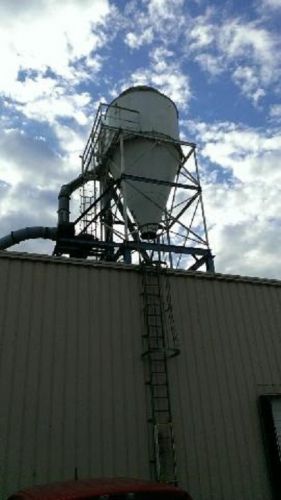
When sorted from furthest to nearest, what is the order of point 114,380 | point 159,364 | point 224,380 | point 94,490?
point 224,380 < point 159,364 < point 114,380 < point 94,490

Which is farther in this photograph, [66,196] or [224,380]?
[66,196]

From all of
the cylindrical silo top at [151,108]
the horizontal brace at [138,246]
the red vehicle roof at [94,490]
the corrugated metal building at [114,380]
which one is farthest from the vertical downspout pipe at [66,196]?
the red vehicle roof at [94,490]

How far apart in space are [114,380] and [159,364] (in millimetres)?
1229

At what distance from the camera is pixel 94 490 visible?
451cm

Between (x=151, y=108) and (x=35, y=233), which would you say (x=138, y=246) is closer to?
(x=151, y=108)

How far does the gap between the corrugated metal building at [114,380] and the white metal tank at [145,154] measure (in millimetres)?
5435

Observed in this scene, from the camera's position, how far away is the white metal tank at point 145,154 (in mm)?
17078

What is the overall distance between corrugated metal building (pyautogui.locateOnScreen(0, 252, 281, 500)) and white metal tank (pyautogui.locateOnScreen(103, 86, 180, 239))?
214 inches

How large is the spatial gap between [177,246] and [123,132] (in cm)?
508

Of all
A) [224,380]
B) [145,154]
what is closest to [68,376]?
[224,380]

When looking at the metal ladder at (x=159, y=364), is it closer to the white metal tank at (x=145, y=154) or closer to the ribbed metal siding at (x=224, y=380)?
the ribbed metal siding at (x=224, y=380)

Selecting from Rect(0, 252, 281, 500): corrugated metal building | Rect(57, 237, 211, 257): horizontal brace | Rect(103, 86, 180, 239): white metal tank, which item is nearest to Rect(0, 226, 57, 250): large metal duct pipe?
Rect(57, 237, 211, 257): horizontal brace

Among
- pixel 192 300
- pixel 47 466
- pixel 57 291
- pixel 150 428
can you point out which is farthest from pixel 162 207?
pixel 47 466

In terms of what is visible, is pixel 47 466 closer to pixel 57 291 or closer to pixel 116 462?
pixel 116 462
